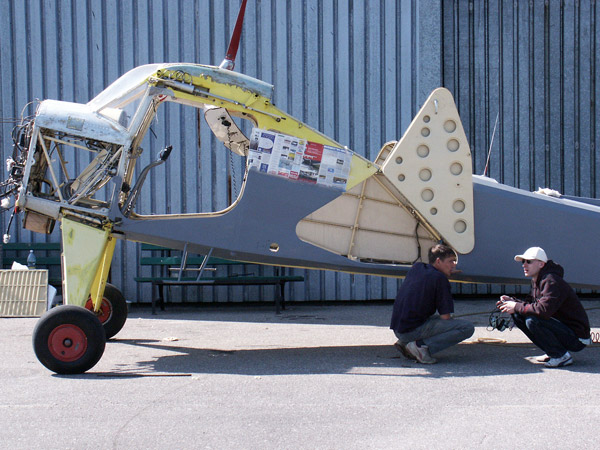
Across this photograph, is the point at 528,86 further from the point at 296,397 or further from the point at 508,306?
the point at 296,397

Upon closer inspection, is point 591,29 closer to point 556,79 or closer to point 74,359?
point 556,79

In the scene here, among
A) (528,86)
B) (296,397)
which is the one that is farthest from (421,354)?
(528,86)

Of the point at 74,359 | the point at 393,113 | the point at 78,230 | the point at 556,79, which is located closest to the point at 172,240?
the point at 78,230

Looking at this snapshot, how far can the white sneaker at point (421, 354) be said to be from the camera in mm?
6446

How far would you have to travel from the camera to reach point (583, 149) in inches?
484

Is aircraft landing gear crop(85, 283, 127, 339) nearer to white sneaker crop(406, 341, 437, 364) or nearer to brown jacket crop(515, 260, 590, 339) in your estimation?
white sneaker crop(406, 341, 437, 364)

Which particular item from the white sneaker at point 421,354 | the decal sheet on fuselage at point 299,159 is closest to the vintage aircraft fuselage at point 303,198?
the decal sheet on fuselage at point 299,159

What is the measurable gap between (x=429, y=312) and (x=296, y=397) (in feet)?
5.91

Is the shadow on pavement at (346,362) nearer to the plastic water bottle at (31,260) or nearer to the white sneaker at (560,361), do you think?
the white sneaker at (560,361)

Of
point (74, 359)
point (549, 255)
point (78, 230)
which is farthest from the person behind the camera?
point (549, 255)

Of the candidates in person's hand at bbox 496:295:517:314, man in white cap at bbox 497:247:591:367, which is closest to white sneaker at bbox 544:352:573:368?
man in white cap at bbox 497:247:591:367

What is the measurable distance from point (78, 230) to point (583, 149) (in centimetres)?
885

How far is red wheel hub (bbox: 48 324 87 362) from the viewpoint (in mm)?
5938

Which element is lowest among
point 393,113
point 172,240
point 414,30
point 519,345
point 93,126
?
point 519,345
